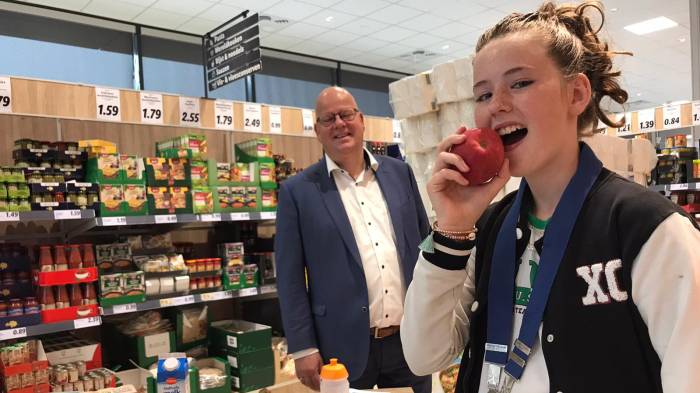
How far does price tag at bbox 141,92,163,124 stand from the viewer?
153 inches

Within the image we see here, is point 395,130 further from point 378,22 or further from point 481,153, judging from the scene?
point 481,153

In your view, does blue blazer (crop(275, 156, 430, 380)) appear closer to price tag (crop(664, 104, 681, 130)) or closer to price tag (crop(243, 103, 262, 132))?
price tag (crop(243, 103, 262, 132))

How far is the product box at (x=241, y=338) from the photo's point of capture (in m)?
3.55

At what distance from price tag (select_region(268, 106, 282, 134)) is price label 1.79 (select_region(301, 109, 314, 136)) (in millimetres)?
253

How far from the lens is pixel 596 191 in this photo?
99cm

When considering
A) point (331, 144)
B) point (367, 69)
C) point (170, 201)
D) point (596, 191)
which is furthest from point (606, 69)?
point (367, 69)

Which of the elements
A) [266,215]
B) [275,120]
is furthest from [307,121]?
[266,215]

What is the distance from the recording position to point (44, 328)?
9.82 ft

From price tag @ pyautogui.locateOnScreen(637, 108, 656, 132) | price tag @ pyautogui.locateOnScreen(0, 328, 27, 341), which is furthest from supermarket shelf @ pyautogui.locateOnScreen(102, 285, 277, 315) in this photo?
price tag @ pyautogui.locateOnScreen(637, 108, 656, 132)

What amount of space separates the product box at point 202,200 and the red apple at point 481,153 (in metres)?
2.79

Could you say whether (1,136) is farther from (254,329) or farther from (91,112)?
(254,329)

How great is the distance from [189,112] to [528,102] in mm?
3477

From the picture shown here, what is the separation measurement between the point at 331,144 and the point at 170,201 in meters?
1.42

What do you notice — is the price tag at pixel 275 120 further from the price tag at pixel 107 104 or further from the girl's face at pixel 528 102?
the girl's face at pixel 528 102
